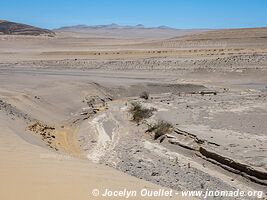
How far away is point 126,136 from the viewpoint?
15.3 metres

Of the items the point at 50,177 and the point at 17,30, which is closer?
the point at 50,177

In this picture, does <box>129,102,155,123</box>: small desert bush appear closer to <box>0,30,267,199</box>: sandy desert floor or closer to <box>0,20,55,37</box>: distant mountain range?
<box>0,30,267,199</box>: sandy desert floor

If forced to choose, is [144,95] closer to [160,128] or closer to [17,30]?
[160,128]

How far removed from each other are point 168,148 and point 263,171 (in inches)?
149

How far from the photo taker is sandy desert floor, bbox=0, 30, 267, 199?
7.34 meters

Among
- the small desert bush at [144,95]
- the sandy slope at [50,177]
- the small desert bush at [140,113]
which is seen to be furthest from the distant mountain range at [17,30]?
the sandy slope at [50,177]

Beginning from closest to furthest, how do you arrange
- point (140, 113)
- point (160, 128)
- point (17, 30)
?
point (160, 128) → point (140, 113) → point (17, 30)

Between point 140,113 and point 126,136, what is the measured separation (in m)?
2.87

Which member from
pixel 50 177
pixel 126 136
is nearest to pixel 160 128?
pixel 126 136

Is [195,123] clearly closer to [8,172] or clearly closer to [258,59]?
[8,172]

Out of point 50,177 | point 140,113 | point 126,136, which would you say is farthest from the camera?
point 140,113

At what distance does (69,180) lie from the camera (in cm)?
679

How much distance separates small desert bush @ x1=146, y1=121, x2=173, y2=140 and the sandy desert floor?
0.25 meters

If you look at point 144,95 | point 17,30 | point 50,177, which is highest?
point 17,30
